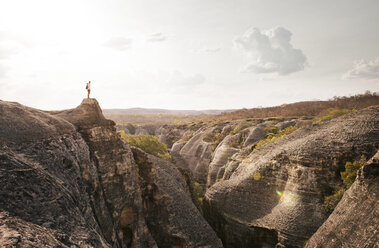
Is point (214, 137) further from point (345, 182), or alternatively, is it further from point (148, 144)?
point (345, 182)

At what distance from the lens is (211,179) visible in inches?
1249

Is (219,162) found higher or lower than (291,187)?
lower

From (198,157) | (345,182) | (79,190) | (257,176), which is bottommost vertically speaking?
(198,157)

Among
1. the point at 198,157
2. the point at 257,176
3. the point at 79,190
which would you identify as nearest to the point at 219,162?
the point at 198,157

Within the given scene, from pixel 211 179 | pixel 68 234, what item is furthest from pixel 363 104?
pixel 68 234

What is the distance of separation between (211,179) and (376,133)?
19.8 meters

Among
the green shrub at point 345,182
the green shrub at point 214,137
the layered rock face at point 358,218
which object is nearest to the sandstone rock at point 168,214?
the layered rock face at point 358,218

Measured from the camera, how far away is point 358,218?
10.0 metres

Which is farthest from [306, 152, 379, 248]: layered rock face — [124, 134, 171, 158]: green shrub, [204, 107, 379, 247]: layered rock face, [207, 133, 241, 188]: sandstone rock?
[124, 134, 171, 158]: green shrub

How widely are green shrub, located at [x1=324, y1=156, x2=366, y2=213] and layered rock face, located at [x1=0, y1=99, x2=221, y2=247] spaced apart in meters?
6.84

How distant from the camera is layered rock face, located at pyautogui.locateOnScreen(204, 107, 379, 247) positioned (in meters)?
14.9

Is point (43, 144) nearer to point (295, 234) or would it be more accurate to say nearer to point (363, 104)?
point (295, 234)

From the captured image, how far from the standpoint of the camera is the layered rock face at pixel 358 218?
941cm

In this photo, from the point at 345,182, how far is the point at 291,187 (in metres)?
3.16
